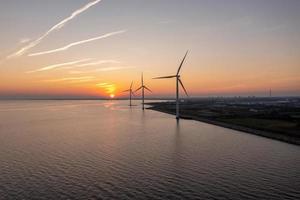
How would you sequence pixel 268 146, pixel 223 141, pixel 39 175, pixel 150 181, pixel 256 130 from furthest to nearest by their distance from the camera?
pixel 256 130
pixel 223 141
pixel 268 146
pixel 39 175
pixel 150 181

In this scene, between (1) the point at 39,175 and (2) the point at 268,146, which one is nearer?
(1) the point at 39,175

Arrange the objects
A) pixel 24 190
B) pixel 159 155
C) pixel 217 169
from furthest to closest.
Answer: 1. pixel 159 155
2. pixel 217 169
3. pixel 24 190

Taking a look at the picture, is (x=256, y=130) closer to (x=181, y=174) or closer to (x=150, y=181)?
(x=181, y=174)

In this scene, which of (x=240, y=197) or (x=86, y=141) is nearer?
(x=240, y=197)

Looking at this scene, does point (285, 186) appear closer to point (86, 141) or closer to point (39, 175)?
point (39, 175)

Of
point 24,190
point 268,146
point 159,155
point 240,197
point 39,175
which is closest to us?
point 240,197

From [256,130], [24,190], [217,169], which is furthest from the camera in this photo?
[256,130]

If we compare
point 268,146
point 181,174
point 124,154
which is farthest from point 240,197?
point 268,146

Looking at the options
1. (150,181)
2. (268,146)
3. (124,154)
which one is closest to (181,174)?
(150,181)

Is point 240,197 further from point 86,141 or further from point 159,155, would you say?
point 86,141
